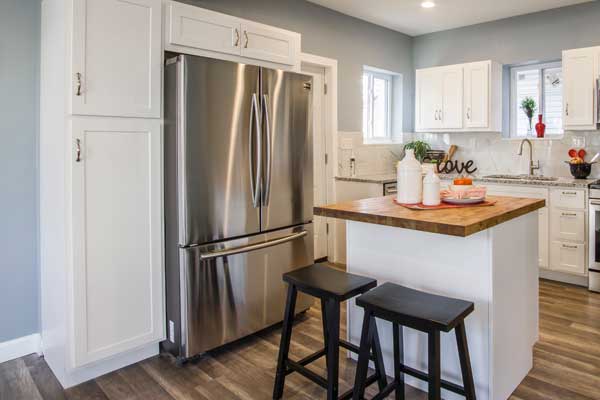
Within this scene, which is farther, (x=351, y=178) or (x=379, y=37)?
(x=379, y=37)

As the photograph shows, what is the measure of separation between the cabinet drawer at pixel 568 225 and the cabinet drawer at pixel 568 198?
53mm

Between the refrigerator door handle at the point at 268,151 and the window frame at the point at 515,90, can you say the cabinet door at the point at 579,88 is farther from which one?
the refrigerator door handle at the point at 268,151

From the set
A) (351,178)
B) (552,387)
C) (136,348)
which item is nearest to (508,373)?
(552,387)

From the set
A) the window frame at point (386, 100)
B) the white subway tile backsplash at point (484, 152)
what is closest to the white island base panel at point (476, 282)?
the white subway tile backsplash at point (484, 152)

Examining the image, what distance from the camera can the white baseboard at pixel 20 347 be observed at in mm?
2646

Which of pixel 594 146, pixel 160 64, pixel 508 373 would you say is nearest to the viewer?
pixel 508 373

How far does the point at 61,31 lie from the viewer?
2.28 meters

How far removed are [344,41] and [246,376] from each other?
364 centimetres

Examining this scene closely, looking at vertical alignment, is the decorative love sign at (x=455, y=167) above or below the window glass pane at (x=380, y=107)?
below

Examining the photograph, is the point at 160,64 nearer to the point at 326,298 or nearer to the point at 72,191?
the point at 72,191

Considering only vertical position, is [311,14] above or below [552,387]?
above

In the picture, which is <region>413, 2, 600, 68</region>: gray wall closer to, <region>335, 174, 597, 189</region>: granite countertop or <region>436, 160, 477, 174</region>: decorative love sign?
<region>436, 160, 477, 174</region>: decorative love sign

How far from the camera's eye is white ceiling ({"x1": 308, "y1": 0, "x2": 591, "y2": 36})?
14.5 ft

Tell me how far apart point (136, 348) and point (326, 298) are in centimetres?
129
